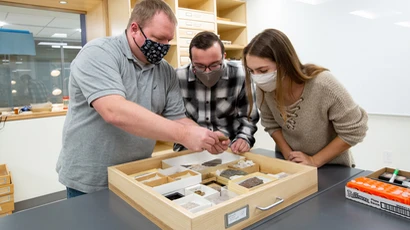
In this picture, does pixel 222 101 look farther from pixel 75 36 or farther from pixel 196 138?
pixel 75 36

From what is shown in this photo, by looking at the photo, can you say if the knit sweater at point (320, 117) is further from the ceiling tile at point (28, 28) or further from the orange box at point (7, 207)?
the ceiling tile at point (28, 28)

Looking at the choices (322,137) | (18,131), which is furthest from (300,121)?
(18,131)

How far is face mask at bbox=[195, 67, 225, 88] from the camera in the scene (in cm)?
144

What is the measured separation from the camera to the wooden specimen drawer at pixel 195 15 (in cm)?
277

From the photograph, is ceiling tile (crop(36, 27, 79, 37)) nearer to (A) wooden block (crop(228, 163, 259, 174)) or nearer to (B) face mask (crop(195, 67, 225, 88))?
(B) face mask (crop(195, 67, 225, 88))

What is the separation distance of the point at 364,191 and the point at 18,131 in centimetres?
268

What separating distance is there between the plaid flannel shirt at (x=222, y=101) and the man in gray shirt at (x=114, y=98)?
406 millimetres

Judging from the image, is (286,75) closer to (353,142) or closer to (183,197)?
(353,142)

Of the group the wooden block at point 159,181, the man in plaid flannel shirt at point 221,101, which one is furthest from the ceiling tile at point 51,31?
the wooden block at point 159,181

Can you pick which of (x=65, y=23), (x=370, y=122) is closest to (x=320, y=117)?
(x=370, y=122)

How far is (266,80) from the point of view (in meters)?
1.16

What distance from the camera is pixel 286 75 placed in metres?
1.16

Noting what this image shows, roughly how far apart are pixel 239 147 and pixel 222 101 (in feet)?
1.30

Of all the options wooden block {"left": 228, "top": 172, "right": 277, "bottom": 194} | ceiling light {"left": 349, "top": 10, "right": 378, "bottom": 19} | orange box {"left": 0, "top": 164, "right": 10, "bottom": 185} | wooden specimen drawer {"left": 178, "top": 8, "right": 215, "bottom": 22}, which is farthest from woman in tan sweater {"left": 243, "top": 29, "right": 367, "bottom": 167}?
orange box {"left": 0, "top": 164, "right": 10, "bottom": 185}
